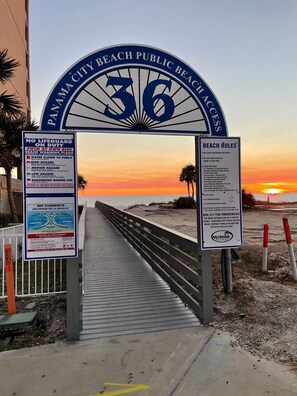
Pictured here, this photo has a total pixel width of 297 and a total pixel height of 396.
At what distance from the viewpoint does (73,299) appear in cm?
393

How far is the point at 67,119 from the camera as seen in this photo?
4.06m

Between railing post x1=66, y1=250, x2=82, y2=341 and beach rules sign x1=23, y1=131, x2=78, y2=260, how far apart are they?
17 centimetres

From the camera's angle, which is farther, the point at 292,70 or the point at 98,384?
the point at 292,70

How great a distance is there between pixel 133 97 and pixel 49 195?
5.75ft

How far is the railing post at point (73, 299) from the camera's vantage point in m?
3.84

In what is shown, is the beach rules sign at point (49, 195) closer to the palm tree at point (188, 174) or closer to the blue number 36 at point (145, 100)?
the blue number 36 at point (145, 100)

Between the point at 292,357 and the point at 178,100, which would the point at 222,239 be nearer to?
the point at 292,357

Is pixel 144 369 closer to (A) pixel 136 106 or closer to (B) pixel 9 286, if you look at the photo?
(B) pixel 9 286

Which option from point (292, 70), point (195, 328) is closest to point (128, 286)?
point (195, 328)

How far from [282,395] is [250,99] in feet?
33.1

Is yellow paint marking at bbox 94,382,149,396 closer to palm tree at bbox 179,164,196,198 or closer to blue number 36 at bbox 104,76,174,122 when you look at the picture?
blue number 36 at bbox 104,76,174,122

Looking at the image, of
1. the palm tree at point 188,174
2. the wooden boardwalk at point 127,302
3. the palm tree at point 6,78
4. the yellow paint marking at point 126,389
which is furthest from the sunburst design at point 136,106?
the palm tree at point 188,174

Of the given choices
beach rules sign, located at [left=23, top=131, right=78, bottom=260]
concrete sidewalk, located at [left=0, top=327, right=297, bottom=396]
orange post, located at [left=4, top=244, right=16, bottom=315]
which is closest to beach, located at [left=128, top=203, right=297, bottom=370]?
concrete sidewalk, located at [left=0, top=327, right=297, bottom=396]

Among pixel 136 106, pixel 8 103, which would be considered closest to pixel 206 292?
pixel 136 106
